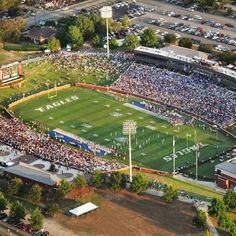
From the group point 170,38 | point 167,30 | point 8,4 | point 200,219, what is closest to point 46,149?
point 200,219

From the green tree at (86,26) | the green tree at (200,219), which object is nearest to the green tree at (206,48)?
the green tree at (86,26)

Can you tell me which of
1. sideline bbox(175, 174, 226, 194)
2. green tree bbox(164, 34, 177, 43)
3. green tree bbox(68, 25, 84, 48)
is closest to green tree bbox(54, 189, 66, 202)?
sideline bbox(175, 174, 226, 194)

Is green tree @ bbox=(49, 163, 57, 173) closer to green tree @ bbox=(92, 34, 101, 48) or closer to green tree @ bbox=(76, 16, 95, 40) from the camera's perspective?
green tree @ bbox=(92, 34, 101, 48)

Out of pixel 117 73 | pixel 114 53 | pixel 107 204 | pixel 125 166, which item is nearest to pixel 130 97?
pixel 117 73

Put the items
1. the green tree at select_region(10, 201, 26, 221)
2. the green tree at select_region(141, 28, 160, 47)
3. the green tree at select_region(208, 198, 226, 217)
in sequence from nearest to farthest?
the green tree at select_region(208, 198, 226, 217)
the green tree at select_region(10, 201, 26, 221)
the green tree at select_region(141, 28, 160, 47)

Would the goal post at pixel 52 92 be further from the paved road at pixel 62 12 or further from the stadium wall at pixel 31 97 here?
the paved road at pixel 62 12
